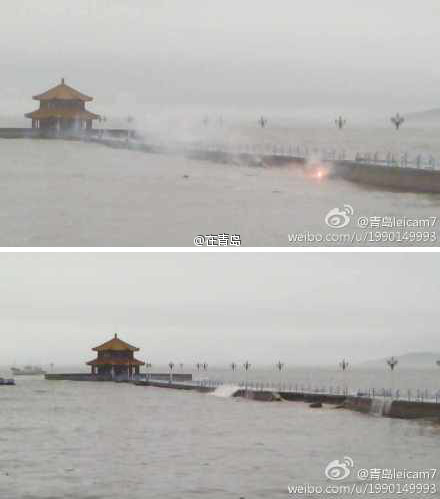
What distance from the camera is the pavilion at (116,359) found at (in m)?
112

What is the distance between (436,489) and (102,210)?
34238mm

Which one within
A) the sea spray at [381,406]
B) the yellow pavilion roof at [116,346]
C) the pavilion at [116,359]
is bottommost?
the sea spray at [381,406]

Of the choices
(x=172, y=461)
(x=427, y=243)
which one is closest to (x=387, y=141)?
(x=427, y=243)

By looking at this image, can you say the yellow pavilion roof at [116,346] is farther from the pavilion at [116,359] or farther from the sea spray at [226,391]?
the sea spray at [226,391]

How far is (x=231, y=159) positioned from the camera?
83.7 metres

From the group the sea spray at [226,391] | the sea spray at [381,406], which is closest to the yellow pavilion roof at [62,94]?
the sea spray at [226,391]

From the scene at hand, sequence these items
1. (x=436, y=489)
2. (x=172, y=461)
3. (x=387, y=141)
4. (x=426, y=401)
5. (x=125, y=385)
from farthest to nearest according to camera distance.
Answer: (x=387, y=141) < (x=125, y=385) < (x=426, y=401) < (x=172, y=461) < (x=436, y=489)

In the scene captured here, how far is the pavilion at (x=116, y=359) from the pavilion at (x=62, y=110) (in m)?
20.4

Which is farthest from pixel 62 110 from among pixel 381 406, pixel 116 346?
pixel 381 406

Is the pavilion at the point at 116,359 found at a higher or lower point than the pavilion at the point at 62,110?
lower

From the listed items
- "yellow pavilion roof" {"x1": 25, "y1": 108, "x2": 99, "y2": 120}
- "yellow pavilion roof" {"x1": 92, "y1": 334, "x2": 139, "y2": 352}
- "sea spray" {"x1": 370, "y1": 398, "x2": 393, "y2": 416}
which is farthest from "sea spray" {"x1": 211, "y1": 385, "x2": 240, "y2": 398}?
"yellow pavilion roof" {"x1": 25, "y1": 108, "x2": 99, "y2": 120}

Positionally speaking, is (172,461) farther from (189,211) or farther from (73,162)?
(73,162)

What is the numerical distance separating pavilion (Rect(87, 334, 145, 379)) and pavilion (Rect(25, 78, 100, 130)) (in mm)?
20355

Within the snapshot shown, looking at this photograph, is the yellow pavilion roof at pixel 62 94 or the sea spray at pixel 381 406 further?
the yellow pavilion roof at pixel 62 94
